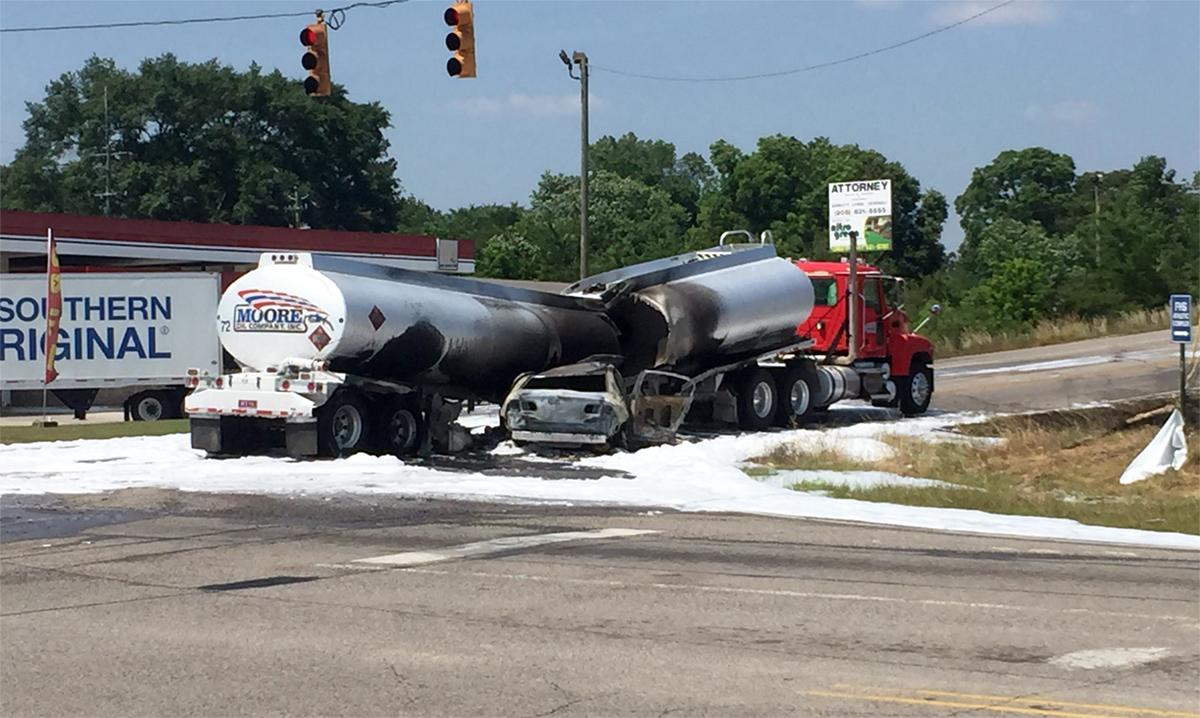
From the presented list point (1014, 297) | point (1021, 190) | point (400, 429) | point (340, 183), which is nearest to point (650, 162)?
point (1021, 190)

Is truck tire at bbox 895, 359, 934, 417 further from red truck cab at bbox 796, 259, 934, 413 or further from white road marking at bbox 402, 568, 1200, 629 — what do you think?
white road marking at bbox 402, 568, 1200, 629

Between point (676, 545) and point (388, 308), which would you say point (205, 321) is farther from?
point (676, 545)

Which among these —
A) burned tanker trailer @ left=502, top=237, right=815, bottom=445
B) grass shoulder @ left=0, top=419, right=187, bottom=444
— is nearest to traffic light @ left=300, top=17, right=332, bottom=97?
burned tanker trailer @ left=502, top=237, right=815, bottom=445

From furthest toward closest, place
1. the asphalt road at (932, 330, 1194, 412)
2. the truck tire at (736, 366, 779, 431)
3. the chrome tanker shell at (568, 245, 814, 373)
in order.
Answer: the asphalt road at (932, 330, 1194, 412)
the truck tire at (736, 366, 779, 431)
the chrome tanker shell at (568, 245, 814, 373)

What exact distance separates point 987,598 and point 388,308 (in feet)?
39.6

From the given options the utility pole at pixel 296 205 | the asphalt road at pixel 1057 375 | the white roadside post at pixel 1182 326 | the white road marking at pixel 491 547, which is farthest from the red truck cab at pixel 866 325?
the utility pole at pixel 296 205

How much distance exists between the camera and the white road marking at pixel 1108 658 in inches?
348

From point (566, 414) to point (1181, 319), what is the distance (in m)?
8.74

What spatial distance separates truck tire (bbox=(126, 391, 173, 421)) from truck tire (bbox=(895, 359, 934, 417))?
17.0 meters

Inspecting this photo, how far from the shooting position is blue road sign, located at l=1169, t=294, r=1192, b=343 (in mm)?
22406

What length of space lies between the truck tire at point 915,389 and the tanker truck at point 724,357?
24 millimetres

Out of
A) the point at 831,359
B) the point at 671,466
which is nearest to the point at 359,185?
the point at 831,359

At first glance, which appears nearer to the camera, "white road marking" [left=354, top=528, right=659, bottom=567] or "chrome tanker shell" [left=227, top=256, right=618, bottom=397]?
"white road marking" [left=354, top=528, right=659, bottom=567]

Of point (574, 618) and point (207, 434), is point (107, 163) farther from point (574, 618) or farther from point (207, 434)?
point (574, 618)
